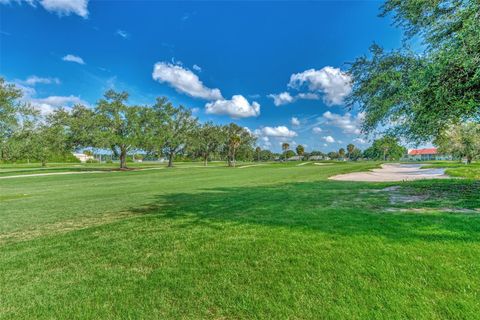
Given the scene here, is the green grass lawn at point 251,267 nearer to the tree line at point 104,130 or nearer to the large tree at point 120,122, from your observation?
the tree line at point 104,130

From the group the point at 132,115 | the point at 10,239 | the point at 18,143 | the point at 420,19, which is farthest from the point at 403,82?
the point at 132,115

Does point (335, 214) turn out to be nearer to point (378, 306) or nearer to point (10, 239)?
point (378, 306)

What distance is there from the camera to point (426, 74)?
19.5 feet

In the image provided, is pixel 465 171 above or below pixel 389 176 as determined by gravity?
above

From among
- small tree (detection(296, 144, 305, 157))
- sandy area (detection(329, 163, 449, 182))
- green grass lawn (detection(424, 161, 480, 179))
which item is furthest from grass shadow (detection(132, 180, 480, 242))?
small tree (detection(296, 144, 305, 157))

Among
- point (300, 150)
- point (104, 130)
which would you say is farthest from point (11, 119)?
point (300, 150)

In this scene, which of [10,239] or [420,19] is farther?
[420,19]

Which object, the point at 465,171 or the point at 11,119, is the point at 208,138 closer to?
the point at 11,119

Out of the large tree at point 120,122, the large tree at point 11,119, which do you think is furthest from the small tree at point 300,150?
the large tree at point 11,119

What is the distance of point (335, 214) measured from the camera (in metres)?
6.32

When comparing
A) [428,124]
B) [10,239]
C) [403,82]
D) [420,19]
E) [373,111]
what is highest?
[420,19]

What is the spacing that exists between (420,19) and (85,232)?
37.7 feet

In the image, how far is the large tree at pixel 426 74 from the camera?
5.66 metres

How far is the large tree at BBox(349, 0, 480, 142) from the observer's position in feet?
18.6
